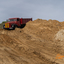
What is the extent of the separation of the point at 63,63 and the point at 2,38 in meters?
6.84

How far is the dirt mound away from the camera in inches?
244

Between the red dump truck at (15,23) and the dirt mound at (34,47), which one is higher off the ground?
the red dump truck at (15,23)

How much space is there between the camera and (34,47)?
28.1 ft

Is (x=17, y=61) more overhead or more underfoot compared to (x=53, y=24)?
more underfoot

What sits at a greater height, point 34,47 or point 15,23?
point 15,23

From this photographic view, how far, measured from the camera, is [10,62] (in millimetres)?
5559

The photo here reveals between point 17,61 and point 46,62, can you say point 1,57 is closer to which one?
point 17,61

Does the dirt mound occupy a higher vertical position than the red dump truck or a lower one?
lower

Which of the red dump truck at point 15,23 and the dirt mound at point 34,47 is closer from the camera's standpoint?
the dirt mound at point 34,47

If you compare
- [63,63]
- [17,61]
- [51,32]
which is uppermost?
[51,32]

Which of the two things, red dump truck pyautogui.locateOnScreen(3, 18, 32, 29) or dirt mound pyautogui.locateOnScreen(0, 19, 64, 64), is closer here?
dirt mound pyautogui.locateOnScreen(0, 19, 64, 64)

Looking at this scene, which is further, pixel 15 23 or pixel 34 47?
pixel 15 23

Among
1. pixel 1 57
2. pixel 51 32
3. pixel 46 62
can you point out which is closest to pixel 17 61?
pixel 1 57

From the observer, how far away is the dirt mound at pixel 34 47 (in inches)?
244
